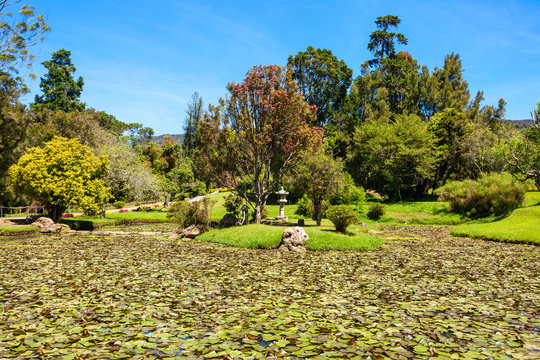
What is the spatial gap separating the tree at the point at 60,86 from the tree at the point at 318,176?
6788cm

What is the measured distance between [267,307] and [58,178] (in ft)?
96.2

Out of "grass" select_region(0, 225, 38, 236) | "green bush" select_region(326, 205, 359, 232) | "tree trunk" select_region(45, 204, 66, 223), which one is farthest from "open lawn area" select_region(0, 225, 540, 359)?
"tree trunk" select_region(45, 204, 66, 223)

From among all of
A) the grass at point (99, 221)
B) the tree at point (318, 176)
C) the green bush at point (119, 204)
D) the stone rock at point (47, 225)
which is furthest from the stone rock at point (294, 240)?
the green bush at point (119, 204)

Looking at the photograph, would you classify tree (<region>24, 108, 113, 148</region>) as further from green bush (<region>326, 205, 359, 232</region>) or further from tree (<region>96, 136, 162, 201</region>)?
green bush (<region>326, 205, 359, 232</region>)

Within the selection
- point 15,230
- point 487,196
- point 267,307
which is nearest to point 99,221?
point 15,230

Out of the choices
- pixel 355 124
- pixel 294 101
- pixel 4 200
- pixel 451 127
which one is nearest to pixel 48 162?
pixel 294 101

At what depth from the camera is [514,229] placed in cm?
2633

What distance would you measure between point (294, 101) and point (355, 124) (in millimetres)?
40937

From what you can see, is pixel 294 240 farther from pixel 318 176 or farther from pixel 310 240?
pixel 318 176

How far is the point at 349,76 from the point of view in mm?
68188

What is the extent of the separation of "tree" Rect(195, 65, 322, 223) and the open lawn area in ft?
41.8

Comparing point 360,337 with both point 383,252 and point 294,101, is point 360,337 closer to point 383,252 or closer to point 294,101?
point 383,252

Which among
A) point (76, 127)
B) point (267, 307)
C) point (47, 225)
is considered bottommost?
point (267, 307)

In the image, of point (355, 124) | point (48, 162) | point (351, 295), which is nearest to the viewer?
point (351, 295)
